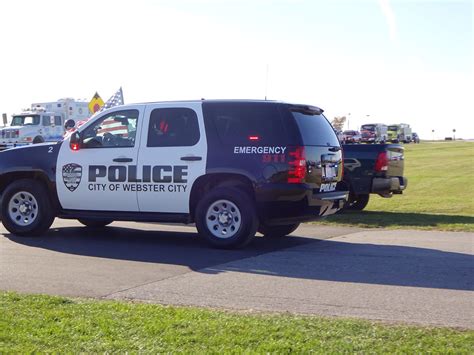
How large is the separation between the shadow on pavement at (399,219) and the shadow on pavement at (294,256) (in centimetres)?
239

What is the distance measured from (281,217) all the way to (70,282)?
319 centimetres

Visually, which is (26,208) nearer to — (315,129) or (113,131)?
(113,131)

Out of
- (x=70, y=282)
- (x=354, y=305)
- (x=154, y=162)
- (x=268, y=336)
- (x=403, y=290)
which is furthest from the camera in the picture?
(x=154, y=162)

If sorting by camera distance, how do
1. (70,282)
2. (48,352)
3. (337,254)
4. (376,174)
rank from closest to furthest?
(48,352)
(70,282)
(337,254)
(376,174)

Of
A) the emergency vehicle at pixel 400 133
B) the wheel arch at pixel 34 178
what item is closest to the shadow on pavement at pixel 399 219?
the wheel arch at pixel 34 178

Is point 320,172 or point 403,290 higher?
point 320,172

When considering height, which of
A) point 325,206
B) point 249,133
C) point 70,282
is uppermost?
point 249,133

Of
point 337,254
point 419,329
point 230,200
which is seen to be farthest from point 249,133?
point 419,329

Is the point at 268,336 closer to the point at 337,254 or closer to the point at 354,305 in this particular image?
the point at 354,305

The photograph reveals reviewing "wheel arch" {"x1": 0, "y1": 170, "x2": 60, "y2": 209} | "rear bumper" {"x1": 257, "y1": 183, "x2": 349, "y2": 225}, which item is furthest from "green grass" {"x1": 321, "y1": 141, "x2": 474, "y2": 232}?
"wheel arch" {"x1": 0, "y1": 170, "x2": 60, "y2": 209}

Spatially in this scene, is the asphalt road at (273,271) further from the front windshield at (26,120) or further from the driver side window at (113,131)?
the front windshield at (26,120)

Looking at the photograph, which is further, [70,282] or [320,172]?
[320,172]

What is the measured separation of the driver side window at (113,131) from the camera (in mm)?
10375

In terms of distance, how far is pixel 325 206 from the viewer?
9.78 metres
